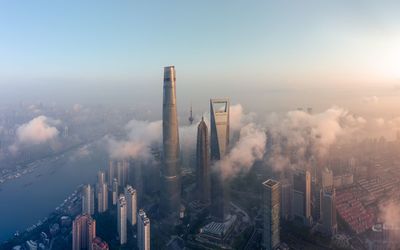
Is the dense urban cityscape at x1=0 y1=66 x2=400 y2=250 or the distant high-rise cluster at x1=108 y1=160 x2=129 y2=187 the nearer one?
the dense urban cityscape at x1=0 y1=66 x2=400 y2=250

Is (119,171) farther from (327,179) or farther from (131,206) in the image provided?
(327,179)

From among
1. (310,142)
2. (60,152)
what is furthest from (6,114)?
(310,142)

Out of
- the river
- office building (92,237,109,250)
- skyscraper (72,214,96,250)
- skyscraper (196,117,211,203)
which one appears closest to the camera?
office building (92,237,109,250)

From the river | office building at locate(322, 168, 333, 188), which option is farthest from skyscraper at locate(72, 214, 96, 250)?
office building at locate(322, 168, 333, 188)

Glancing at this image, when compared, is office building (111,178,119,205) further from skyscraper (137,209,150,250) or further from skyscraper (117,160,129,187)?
skyscraper (137,209,150,250)

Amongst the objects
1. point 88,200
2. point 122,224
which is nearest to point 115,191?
point 88,200

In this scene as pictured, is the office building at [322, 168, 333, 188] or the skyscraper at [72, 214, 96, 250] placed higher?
the office building at [322, 168, 333, 188]

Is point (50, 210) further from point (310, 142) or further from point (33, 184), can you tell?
point (310, 142)
